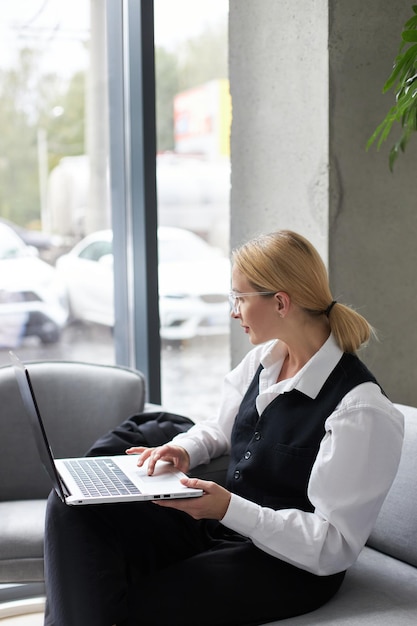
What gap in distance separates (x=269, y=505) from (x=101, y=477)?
0.37m

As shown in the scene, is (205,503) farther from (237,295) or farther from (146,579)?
(237,295)

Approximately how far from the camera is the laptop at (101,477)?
1.72 metres

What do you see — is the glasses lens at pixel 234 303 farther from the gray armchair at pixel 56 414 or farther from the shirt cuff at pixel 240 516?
the gray armchair at pixel 56 414

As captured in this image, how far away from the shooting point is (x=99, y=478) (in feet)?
6.17

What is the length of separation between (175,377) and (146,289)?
0.49 metres

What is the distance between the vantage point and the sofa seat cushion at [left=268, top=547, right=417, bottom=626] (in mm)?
1780

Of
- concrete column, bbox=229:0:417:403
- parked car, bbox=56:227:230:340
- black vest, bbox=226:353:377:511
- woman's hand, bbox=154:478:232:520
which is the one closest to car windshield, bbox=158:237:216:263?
parked car, bbox=56:227:230:340

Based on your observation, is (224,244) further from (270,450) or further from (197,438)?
(270,450)

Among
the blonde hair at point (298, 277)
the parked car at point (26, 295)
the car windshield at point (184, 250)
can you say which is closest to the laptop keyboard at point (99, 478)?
the blonde hair at point (298, 277)

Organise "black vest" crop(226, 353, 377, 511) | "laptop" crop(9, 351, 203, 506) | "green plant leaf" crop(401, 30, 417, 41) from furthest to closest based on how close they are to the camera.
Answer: "green plant leaf" crop(401, 30, 417, 41) < "black vest" crop(226, 353, 377, 511) < "laptop" crop(9, 351, 203, 506)

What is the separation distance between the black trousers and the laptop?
61mm

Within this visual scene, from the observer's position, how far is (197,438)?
2.19 meters

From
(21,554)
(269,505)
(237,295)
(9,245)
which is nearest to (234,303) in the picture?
(237,295)

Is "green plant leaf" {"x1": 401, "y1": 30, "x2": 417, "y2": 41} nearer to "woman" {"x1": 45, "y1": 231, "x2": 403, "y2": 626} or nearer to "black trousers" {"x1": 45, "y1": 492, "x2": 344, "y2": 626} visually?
"woman" {"x1": 45, "y1": 231, "x2": 403, "y2": 626}
